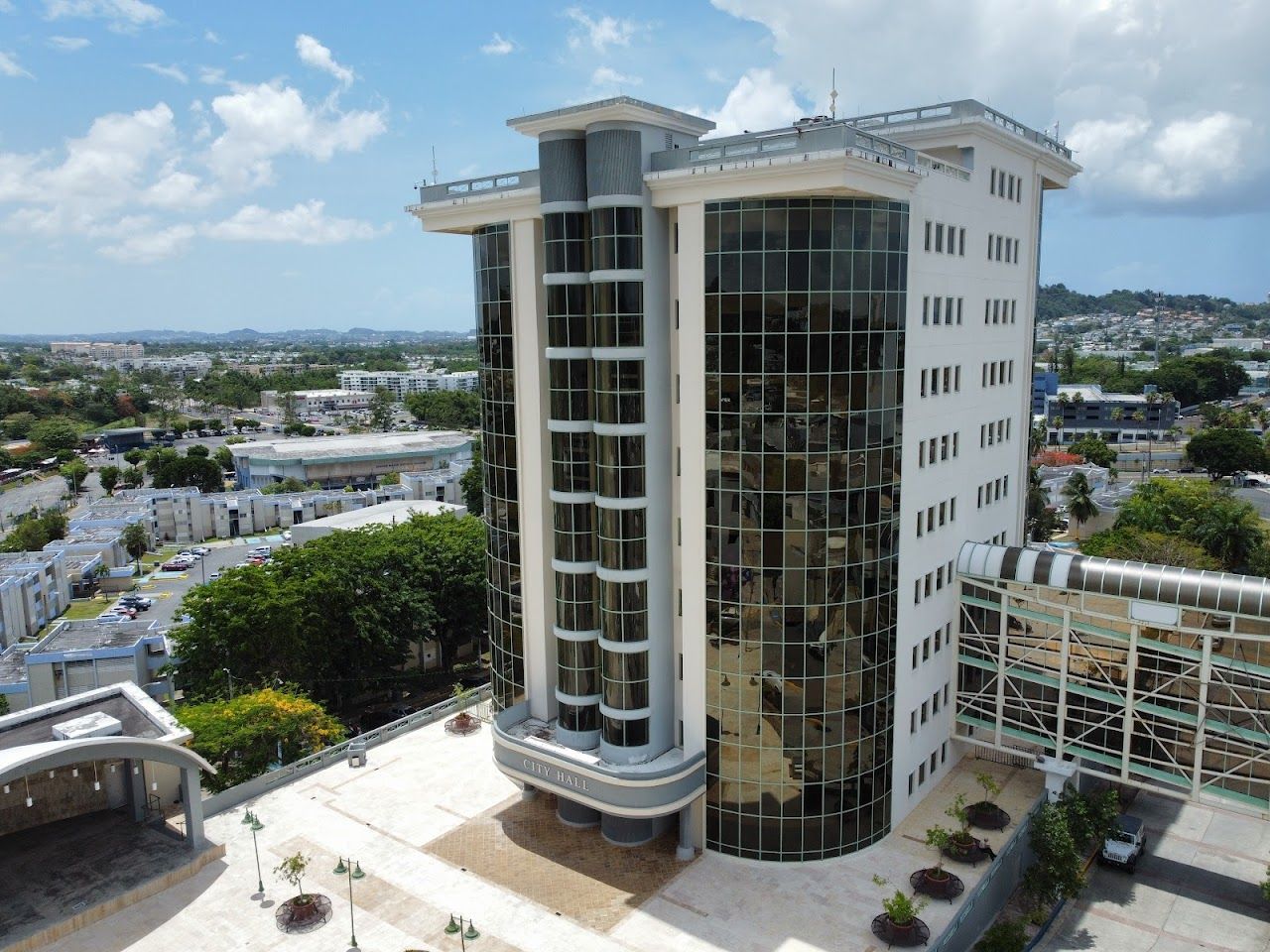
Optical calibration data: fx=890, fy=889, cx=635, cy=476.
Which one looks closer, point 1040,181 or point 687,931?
point 687,931

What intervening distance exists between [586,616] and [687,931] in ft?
35.2

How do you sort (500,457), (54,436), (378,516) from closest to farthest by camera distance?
(500,457) < (378,516) < (54,436)

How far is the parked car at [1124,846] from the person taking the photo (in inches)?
1252

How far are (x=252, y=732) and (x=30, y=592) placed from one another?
53.9m

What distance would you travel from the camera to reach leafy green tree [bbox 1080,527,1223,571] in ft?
186

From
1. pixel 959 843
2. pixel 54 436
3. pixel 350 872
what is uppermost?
pixel 54 436

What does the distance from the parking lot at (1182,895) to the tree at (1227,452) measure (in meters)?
90.8

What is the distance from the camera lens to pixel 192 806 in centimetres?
3112

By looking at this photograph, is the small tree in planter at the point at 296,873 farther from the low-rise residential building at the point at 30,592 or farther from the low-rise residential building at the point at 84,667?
the low-rise residential building at the point at 30,592

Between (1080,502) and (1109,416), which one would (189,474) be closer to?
(1080,502)

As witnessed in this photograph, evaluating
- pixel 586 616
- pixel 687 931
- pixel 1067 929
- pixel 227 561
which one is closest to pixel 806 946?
pixel 687 931

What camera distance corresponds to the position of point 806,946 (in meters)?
26.0

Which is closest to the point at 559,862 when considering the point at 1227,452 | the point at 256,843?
the point at 256,843

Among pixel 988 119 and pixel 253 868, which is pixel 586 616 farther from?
pixel 988 119
